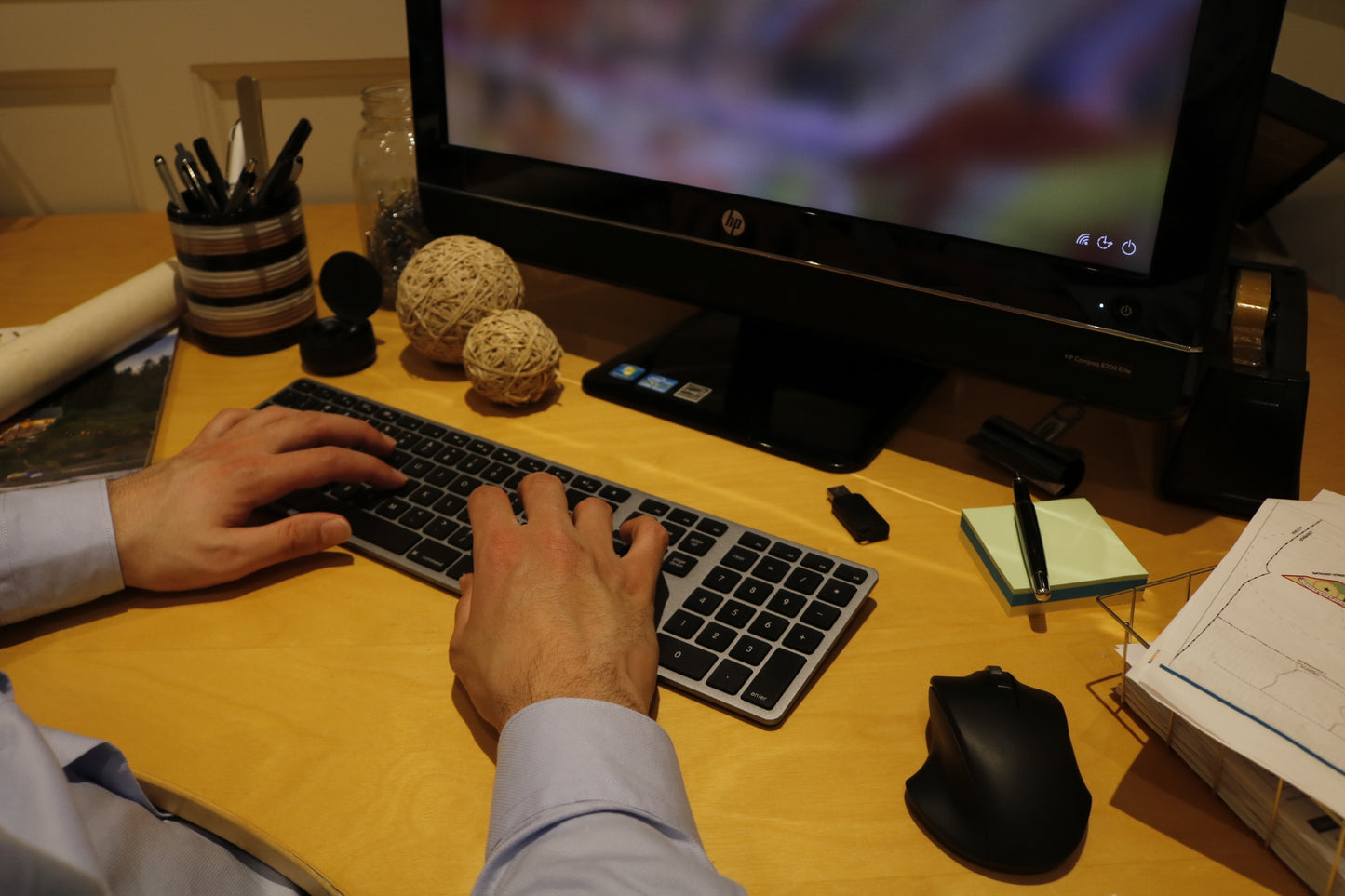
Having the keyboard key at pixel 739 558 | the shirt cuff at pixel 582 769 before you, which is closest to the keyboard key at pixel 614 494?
the keyboard key at pixel 739 558

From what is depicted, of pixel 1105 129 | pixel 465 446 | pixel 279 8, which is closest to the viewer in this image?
pixel 1105 129

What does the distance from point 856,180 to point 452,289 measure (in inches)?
15.1

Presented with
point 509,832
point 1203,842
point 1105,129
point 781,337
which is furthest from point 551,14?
point 1203,842

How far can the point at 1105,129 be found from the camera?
2.05 feet

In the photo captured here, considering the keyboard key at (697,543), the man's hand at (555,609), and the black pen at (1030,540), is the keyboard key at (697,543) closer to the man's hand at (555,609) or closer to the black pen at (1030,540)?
the man's hand at (555,609)

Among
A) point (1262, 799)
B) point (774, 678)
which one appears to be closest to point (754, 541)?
point (774, 678)

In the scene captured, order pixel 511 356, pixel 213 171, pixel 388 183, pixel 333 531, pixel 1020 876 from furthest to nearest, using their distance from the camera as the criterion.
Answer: pixel 388 183, pixel 213 171, pixel 511 356, pixel 333 531, pixel 1020 876

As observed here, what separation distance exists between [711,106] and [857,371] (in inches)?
11.4

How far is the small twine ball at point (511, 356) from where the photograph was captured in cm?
83

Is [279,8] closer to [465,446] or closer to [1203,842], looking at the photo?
[465,446]

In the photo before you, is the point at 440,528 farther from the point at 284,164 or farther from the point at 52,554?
the point at 284,164

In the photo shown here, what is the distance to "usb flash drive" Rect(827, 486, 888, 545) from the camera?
71cm

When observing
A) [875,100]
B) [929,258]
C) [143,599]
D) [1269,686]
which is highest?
[875,100]

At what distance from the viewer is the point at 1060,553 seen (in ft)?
2.20
